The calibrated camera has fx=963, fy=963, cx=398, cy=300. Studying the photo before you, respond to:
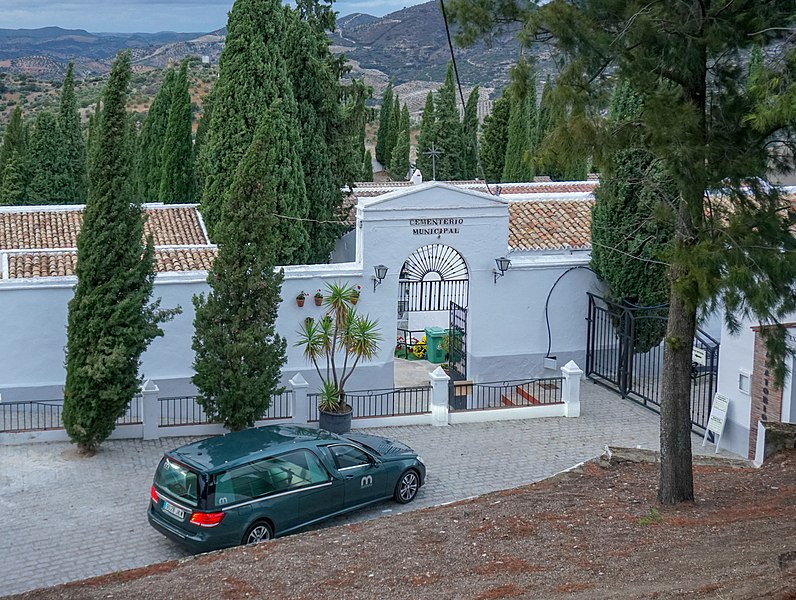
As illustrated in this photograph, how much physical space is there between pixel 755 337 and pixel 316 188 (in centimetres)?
1130

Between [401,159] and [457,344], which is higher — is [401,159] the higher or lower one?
the higher one

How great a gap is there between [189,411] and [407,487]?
556cm

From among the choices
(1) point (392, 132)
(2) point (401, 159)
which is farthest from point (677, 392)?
(1) point (392, 132)

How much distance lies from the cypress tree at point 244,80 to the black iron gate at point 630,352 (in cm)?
711

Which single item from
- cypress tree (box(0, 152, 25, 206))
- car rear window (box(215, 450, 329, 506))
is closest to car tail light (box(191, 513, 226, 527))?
car rear window (box(215, 450, 329, 506))

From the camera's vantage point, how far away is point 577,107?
9.70 m

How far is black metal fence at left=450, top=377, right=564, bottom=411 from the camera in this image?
1959 centimetres

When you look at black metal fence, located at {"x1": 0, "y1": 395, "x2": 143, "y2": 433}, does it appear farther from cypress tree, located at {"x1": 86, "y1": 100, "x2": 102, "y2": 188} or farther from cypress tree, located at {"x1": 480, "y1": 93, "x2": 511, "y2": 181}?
cypress tree, located at {"x1": 480, "y1": 93, "x2": 511, "y2": 181}

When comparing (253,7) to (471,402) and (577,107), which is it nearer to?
(471,402)

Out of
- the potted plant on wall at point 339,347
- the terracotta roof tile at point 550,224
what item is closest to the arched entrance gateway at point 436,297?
the terracotta roof tile at point 550,224

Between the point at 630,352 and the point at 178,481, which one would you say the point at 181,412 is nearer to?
the point at 178,481

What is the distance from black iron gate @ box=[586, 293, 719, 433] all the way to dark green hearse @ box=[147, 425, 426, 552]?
8.04 m

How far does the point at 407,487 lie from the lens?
13703 mm

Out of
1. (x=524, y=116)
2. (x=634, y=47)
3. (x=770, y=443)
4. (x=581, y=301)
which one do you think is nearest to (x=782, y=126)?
(x=634, y=47)
